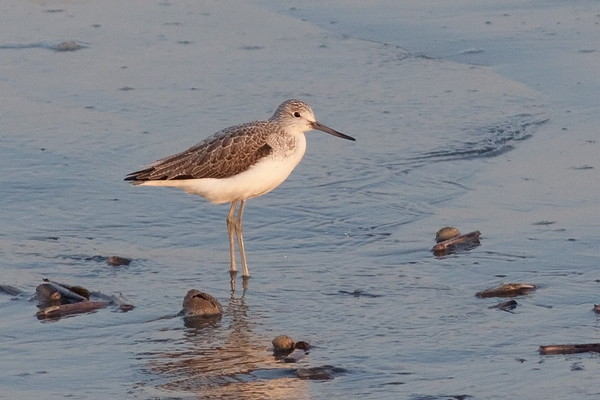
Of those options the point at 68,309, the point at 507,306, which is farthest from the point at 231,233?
the point at 507,306

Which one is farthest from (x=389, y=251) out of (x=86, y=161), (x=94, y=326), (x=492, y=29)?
(x=492, y=29)

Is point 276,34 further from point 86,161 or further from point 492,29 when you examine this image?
point 86,161

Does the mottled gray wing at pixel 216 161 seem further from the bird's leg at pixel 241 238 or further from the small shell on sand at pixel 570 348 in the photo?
the small shell on sand at pixel 570 348

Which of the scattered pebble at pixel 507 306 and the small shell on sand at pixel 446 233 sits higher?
the small shell on sand at pixel 446 233

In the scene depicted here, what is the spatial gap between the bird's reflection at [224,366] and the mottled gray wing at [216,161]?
1.56 m

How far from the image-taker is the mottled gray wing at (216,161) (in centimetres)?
775

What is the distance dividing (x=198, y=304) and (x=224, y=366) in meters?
0.78

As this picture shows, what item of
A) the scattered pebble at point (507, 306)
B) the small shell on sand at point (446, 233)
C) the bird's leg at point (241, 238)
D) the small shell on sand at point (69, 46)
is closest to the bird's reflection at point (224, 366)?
the bird's leg at point (241, 238)

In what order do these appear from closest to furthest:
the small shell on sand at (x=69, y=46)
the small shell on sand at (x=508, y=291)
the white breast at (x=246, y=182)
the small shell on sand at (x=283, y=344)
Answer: the small shell on sand at (x=283, y=344) → the small shell on sand at (x=508, y=291) → the white breast at (x=246, y=182) → the small shell on sand at (x=69, y=46)

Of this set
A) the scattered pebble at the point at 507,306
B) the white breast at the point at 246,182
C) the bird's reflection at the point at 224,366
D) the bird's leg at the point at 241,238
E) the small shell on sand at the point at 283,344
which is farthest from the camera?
the white breast at the point at 246,182

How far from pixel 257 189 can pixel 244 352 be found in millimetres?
2045

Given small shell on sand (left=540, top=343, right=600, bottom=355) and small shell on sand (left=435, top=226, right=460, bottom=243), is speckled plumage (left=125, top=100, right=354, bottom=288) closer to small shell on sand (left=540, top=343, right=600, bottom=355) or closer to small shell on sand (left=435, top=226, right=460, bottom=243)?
small shell on sand (left=435, top=226, right=460, bottom=243)

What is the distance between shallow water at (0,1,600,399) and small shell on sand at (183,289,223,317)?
130 millimetres

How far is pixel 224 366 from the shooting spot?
5715mm
